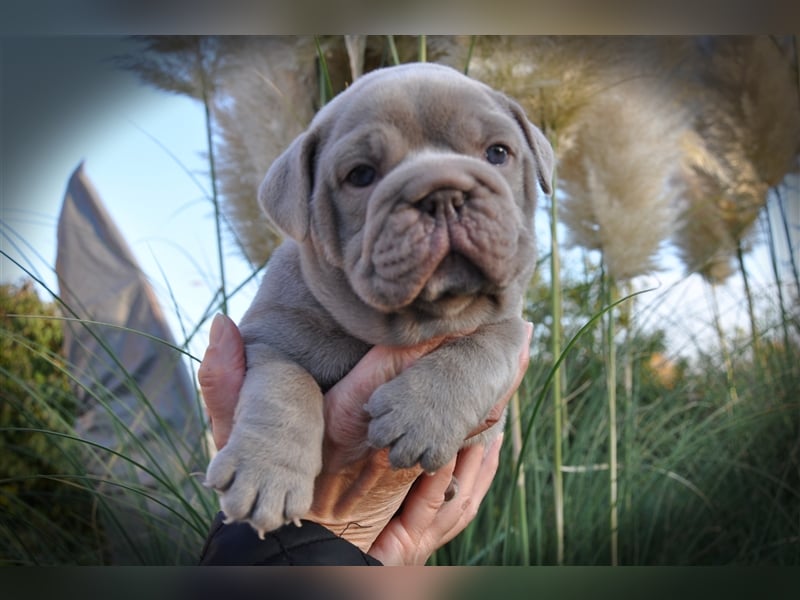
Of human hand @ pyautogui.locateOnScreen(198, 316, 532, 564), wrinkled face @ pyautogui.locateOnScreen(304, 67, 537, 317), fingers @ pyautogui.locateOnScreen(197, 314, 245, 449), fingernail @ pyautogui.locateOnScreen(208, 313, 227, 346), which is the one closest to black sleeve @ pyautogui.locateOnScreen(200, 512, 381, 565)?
human hand @ pyautogui.locateOnScreen(198, 316, 532, 564)

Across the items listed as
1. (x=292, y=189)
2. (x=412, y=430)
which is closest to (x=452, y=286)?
(x=412, y=430)

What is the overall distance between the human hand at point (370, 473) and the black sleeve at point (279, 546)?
12 cm

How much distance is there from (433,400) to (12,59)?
8.95ft

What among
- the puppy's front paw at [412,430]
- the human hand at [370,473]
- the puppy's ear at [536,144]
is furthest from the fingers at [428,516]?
the puppy's ear at [536,144]

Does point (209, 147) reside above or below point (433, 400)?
above

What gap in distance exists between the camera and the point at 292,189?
1566 millimetres

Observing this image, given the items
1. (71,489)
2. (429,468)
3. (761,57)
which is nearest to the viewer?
(429,468)

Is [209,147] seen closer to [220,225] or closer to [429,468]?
[220,225]

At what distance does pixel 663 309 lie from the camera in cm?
326

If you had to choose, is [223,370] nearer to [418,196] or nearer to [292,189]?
[292,189]

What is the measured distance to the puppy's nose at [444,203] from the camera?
1304 mm

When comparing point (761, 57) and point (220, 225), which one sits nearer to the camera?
point (220, 225)

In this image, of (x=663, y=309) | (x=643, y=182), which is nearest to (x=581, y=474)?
(x=663, y=309)

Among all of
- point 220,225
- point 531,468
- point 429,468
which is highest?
point 220,225
